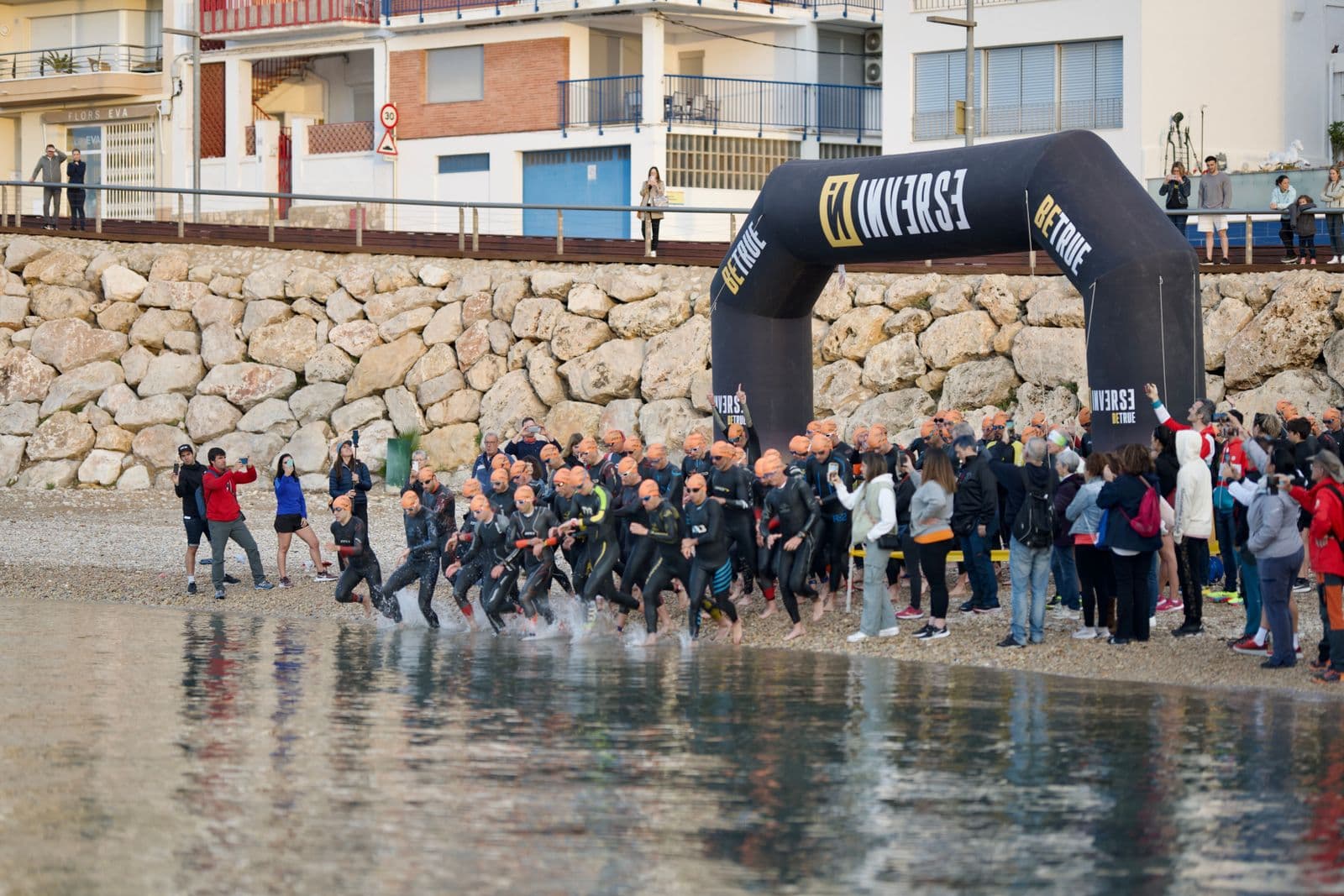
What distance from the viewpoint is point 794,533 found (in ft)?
58.4

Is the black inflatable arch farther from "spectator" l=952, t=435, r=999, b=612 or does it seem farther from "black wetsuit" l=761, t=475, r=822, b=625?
"black wetsuit" l=761, t=475, r=822, b=625

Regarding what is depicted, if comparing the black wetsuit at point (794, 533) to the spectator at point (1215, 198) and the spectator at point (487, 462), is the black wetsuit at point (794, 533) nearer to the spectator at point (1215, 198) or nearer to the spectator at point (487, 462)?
the spectator at point (487, 462)

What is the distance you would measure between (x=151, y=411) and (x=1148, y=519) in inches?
859

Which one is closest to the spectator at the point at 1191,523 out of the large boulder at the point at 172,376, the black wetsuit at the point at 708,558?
the black wetsuit at the point at 708,558

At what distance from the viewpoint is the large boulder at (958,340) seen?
93.9 feet

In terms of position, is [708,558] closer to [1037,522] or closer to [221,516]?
[1037,522]

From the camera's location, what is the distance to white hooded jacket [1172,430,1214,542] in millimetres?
16125

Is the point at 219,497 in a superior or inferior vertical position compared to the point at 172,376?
inferior

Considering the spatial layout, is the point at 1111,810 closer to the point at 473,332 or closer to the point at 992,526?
the point at 992,526

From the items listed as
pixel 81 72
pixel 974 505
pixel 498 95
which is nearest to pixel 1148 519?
pixel 974 505

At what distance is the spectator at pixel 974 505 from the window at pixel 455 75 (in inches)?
1189

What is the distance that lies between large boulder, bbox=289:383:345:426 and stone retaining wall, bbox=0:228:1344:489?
0.04m

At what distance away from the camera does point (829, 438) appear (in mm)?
18641

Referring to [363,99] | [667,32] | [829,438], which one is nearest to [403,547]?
[829,438]
